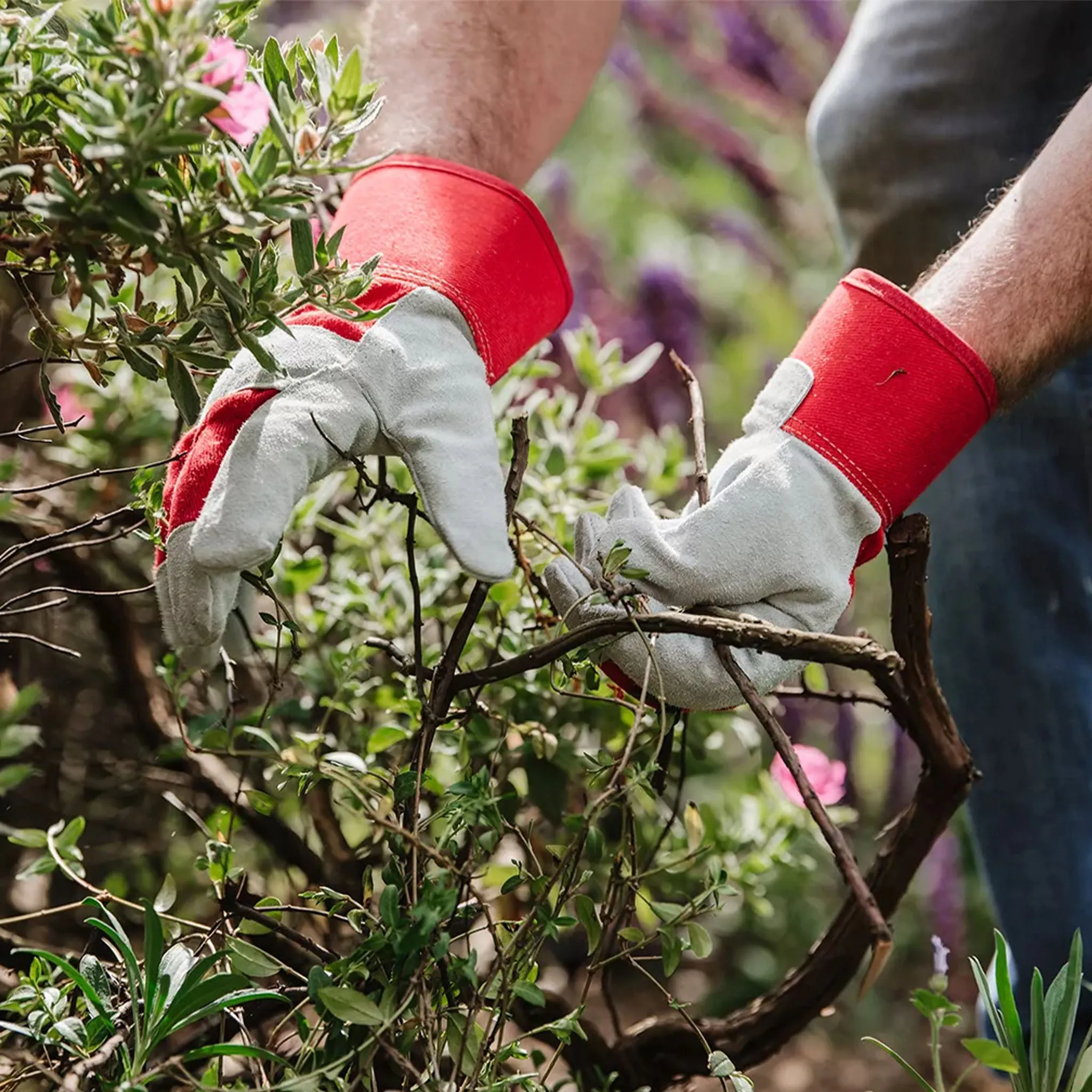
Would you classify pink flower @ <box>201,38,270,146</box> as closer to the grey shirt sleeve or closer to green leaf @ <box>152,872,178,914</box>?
green leaf @ <box>152,872,178,914</box>


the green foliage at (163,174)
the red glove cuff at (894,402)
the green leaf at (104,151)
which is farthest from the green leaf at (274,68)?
the red glove cuff at (894,402)

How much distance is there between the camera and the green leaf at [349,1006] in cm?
65

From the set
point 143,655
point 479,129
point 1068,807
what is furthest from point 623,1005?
point 479,129

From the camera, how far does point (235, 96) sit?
0.68m

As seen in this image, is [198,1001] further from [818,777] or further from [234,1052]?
[818,777]

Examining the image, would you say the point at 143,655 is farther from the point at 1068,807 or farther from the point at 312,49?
the point at 1068,807

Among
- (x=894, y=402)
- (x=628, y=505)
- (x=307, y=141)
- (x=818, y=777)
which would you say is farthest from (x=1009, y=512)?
(x=307, y=141)

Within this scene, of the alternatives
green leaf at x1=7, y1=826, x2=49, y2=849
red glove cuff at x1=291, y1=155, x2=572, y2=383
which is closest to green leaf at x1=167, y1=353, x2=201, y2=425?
red glove cuff at x1=291, y1=155, x2=572, y2=383

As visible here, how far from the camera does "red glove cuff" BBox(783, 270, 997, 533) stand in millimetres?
873

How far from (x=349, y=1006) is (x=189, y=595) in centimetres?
29

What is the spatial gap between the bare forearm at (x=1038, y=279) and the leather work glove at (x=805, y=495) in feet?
0.11

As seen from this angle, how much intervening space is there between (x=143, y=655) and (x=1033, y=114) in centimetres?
121

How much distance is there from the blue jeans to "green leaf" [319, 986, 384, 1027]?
920mm

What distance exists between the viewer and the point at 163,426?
4.20 feet
